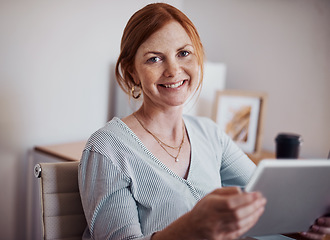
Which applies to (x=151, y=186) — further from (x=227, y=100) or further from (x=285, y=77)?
(x=285, y=77)

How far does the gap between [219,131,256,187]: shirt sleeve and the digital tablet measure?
14.9 inches

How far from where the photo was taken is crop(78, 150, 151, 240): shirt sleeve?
95cm

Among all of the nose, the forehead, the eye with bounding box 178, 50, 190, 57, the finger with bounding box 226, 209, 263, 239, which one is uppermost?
the forehead

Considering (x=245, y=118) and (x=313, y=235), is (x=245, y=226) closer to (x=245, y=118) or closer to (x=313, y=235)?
(x=313, y=235)

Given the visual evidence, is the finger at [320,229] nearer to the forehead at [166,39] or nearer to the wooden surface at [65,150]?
the forehead at [166,39]

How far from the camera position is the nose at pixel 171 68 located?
3.61ft

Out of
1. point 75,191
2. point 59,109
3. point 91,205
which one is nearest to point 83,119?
point 59,109

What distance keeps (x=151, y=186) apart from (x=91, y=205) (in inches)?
6.1

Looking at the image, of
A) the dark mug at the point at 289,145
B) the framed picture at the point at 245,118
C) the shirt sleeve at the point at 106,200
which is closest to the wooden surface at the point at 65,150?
the shirt sleeve at the point at 106,200

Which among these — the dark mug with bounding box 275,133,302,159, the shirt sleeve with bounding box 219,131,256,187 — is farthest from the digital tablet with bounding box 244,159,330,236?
the dark mug with bounding box 275,133,302,159

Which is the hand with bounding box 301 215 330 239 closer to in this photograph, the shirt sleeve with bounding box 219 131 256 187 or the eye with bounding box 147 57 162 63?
the shirt sleeve with bounding box 219 131 256 187

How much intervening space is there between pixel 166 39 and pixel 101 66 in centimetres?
96

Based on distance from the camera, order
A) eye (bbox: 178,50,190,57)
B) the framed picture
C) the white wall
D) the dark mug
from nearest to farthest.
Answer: eye (bbox: 178,50,190,57) → the dark mug → the white wall → the framed picture

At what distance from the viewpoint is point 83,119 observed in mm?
1975
